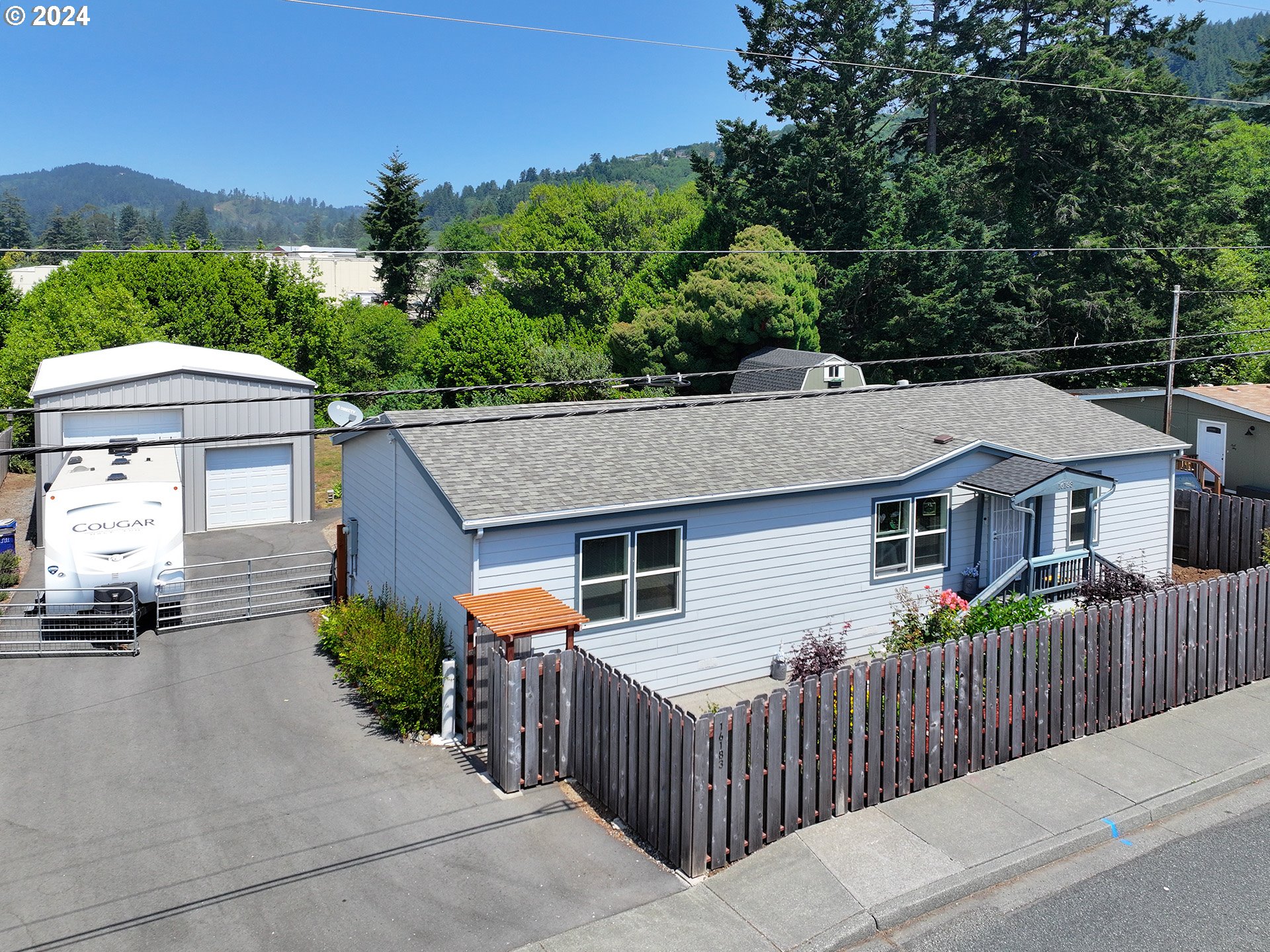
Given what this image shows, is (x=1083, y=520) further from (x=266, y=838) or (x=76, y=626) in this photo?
(x=76, y=626)

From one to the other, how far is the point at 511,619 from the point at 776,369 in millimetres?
24225

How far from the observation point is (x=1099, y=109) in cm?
4353

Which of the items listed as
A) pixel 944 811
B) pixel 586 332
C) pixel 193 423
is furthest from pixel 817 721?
pixel 586 332

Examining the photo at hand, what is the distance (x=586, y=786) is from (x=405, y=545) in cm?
607

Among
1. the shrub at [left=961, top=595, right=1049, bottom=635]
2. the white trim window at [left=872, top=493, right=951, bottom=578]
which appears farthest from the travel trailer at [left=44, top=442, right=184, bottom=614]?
the shrub at [left=961, top=595, right=1049, bottom=635]

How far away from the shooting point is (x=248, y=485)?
26156 mm

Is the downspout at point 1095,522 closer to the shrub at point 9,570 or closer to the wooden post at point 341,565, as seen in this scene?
the wooden post at point 341,565

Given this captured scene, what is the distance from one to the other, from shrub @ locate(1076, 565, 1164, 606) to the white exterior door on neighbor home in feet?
47.9

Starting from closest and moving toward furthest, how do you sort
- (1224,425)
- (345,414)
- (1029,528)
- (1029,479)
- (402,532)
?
(402,532), (1029,479), (1029,528), (345,414), (1224,425)

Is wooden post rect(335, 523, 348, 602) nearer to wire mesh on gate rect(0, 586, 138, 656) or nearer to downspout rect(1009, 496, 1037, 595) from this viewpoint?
wire mesh on gate rect(0, 586, 138, 656)

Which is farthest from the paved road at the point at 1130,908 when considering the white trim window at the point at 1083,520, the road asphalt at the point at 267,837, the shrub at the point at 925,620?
the white trim window at the point at 1083,520

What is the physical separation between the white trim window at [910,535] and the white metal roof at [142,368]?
15.5 metres

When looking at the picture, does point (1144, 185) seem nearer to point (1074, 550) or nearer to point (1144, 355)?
point (1144, 355)

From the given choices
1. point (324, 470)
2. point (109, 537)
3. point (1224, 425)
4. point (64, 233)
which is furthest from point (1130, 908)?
point (64, 233)
